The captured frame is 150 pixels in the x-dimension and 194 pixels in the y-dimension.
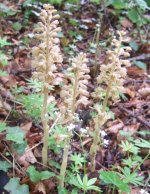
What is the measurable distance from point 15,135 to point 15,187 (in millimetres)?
316

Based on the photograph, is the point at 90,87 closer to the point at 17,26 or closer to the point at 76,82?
the point at 76,82

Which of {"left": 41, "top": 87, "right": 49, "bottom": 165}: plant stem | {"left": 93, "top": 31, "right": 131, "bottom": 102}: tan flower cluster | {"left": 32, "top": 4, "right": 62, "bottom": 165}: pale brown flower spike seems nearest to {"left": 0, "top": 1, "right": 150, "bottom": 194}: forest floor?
{"left": 41, "top": 87, "right": 49, "bottom": 165}: plant stem

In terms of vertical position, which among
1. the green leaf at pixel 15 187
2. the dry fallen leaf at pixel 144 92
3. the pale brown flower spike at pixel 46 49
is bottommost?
the green leaf at pixel 15 187

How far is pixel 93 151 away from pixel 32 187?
433mm

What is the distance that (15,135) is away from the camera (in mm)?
2297

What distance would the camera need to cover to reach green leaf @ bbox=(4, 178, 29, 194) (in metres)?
2.13

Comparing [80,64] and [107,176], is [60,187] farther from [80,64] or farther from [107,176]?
[80,64]

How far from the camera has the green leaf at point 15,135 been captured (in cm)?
226

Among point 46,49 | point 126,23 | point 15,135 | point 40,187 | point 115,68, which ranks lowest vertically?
point 40,187

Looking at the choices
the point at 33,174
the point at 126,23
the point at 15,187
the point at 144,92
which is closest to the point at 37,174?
the point at 33,174

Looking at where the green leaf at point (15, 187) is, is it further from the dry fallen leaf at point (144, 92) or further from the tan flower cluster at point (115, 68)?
the dry fallen leaf at point (144, 92)

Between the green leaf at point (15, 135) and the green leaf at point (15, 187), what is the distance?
23cm

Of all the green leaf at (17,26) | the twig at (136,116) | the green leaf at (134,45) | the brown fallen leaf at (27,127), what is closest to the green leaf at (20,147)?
the brown fallen leaf at (27,127)

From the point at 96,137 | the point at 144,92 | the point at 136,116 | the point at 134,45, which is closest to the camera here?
the point at 96,137
